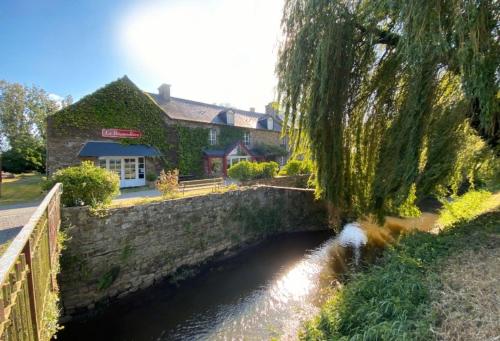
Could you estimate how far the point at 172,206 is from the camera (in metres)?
7.86

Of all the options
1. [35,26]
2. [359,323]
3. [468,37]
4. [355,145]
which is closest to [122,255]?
[359,323]

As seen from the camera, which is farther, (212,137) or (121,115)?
(212,137)

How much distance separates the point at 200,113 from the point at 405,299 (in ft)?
68.9

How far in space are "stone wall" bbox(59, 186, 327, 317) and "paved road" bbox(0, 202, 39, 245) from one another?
1303mm

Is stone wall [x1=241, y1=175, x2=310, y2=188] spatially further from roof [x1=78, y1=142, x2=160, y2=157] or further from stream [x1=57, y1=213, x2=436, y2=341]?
roof [x1=78, y1=142, x2=160, y2=157]

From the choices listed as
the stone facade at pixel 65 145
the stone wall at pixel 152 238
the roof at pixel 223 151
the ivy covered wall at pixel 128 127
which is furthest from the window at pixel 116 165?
the stone wall at pixel 152 238

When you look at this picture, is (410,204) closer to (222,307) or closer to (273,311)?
(273,311)

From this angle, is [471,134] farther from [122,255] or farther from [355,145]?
[122,255]

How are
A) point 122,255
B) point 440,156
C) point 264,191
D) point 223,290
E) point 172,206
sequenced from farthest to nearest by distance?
point 264,191 < point 172,206 < point 223,290 < point 122,255 < point 440,156

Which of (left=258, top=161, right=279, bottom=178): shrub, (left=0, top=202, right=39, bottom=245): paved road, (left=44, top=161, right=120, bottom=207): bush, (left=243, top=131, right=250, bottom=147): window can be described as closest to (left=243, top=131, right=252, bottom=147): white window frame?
(left=243, top=131, right=250, bottom=147): window

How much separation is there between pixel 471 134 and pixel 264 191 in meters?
7.16

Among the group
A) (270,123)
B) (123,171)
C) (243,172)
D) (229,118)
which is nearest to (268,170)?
(243,172)

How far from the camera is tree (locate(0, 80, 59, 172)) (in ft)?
83.7

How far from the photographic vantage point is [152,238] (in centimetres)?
730
